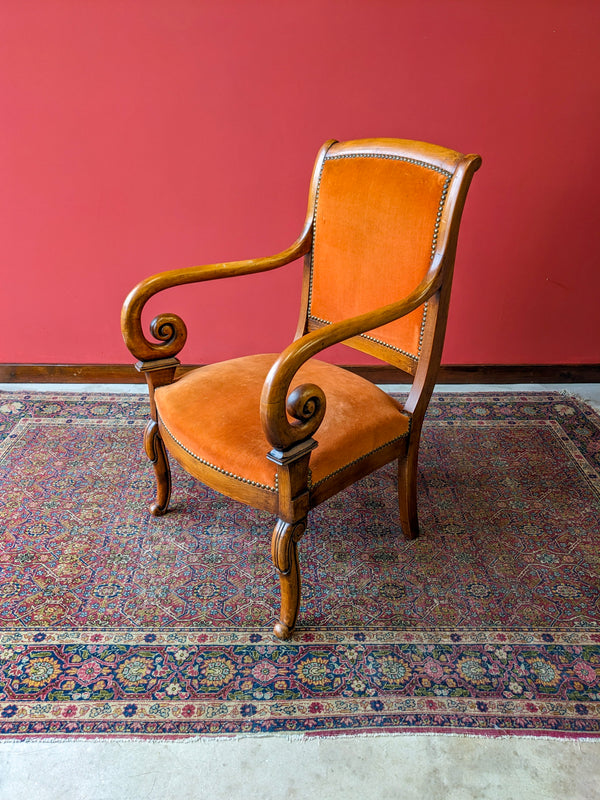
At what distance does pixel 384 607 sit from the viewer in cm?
170

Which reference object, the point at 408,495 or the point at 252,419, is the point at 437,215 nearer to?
the point at 252,419

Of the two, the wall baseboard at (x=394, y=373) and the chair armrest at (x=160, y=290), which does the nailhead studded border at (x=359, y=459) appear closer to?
the chair armrest at (x=160, y=290)

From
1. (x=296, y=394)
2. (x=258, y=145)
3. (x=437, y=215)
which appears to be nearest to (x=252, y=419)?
(x=296, y=394)

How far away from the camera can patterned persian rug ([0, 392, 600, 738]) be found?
1.44m

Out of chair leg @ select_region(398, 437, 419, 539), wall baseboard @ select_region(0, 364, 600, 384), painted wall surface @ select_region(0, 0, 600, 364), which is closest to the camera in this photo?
chair leg @ select_region(398, 437, 419, 539)

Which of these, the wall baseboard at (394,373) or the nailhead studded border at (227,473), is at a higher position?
the nailhead studded border at (227,473)

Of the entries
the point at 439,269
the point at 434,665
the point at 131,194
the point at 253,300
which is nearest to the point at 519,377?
the point at 253,300

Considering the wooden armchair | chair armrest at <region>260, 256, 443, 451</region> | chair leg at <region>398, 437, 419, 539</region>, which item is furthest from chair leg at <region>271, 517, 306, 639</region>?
chair leg at <region>398, 437, 419, 539</region>

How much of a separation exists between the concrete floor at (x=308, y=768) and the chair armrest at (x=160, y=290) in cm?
96

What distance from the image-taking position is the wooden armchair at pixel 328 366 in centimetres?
144

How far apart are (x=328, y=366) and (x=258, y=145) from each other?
114cm

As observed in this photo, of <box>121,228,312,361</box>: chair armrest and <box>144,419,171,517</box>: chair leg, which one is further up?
<box>121,228,312,361</box>: chair armrest

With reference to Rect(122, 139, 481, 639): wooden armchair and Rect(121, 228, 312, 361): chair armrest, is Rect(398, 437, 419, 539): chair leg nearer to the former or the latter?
Rect(122, 139, 481, 639): wooden armchair

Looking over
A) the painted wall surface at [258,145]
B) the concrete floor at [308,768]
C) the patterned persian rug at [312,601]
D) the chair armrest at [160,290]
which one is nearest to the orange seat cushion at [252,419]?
the chair armrest at [160,290]
